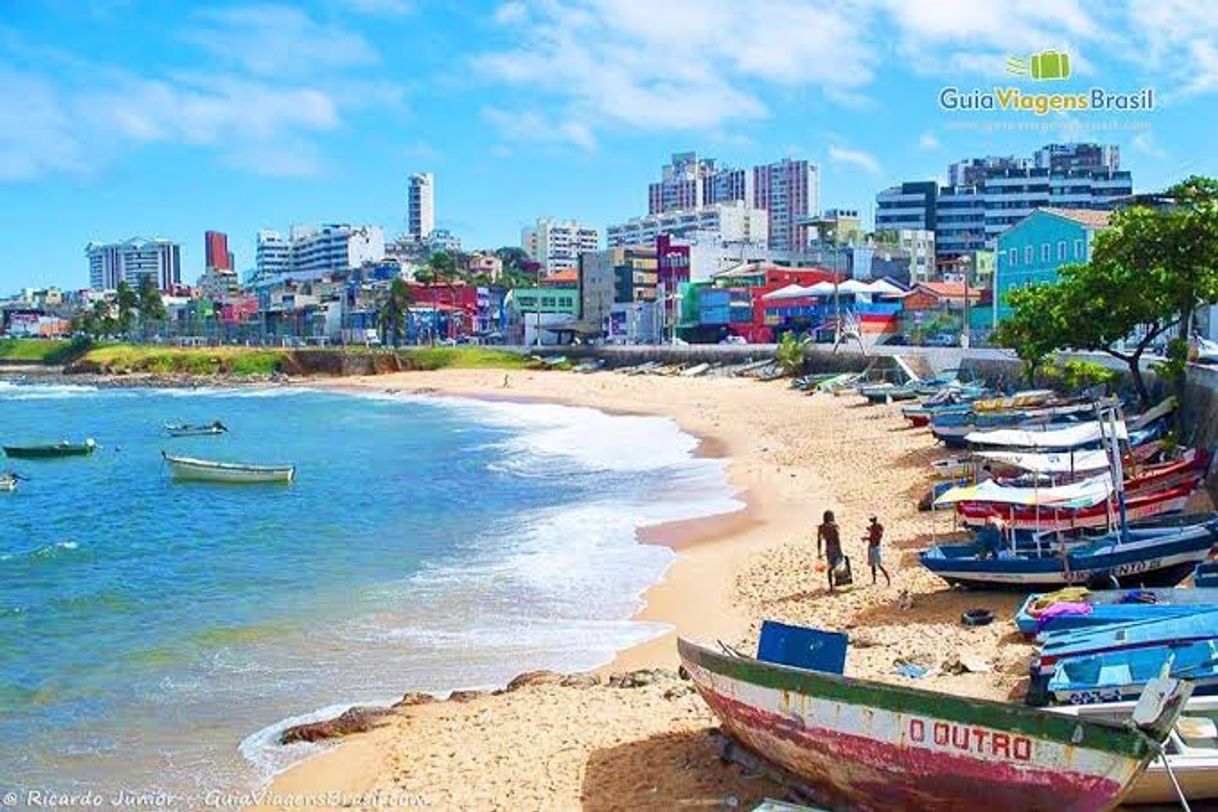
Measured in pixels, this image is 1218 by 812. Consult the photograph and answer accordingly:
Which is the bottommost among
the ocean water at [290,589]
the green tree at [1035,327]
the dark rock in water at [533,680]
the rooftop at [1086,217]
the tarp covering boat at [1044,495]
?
the ocean water at [290,589]

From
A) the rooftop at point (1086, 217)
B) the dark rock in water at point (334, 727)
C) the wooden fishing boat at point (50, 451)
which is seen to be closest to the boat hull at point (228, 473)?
the wooden fishing boat at point (50, 451)

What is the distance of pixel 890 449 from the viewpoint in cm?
4056

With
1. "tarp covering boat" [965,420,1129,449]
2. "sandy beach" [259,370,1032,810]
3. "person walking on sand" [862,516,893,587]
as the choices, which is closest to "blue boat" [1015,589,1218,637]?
"sandy beach" [259,370,1032,810]

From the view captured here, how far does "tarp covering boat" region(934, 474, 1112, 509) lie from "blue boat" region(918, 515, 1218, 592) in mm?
836

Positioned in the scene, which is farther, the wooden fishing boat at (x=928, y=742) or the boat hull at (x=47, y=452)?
the boat hull at (x=47, y=452)

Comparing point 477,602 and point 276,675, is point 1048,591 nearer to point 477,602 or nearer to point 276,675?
point 477,602

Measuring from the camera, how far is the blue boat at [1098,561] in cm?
1823

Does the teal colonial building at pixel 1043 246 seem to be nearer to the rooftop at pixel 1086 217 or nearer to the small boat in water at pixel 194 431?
the rooftop at pixel 1086 217

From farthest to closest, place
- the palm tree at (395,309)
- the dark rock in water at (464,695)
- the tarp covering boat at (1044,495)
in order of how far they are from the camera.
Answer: the palm tree at (395,309) → the tarp covering boat at (1044,495) → the dark rock in water at (464,695)

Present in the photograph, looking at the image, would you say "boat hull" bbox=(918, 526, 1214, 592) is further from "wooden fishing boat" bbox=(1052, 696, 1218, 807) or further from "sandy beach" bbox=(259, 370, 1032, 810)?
"wooden fishing boat" bbox=(1052, 696, 1218, 807)

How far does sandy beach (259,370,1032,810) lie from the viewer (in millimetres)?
13141

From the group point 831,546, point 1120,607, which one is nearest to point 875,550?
point 831,546

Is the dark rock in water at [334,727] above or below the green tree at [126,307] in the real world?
below

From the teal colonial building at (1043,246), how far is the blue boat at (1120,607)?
4670 centimetres
